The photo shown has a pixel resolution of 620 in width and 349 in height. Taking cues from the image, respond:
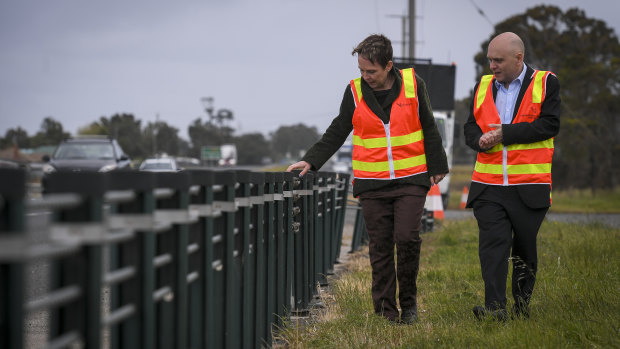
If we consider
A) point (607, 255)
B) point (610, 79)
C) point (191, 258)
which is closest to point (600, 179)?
point (610, 79)

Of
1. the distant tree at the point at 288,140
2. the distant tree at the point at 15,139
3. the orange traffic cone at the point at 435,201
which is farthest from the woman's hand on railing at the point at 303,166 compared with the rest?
the distant tree at the point at 288,140

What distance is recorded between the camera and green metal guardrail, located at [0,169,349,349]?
1980mm

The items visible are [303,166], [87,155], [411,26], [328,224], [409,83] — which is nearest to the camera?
[409,83]

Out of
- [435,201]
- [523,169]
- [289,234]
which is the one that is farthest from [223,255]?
[435,201]

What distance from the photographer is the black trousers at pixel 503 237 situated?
5203mm

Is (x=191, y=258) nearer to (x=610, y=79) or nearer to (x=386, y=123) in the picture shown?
(x=386, y=123)

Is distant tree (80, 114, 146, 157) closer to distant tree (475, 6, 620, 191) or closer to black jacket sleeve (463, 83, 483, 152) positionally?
distant tree (475, 6, 620, 191)

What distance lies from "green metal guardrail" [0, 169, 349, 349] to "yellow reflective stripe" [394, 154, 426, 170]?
0.74 m

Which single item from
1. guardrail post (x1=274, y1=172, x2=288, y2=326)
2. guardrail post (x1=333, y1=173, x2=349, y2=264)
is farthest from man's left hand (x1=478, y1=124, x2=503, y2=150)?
guardrail post (x1=333, y1=173, x2=349, y2=264)

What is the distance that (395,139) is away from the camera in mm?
5480

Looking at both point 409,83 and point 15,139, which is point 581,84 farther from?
point 15,139

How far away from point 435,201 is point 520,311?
9.35 metres

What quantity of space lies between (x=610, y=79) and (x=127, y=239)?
3592 cm

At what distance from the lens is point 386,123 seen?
5465 millimetres
